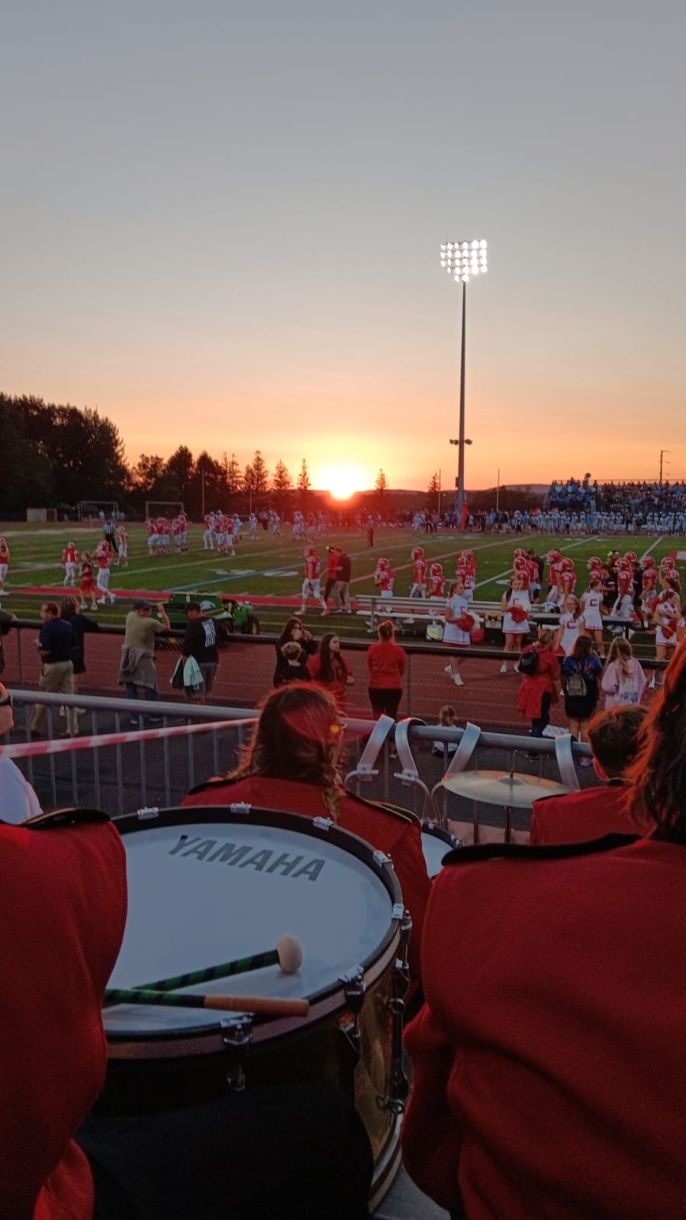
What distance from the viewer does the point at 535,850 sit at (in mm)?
1319

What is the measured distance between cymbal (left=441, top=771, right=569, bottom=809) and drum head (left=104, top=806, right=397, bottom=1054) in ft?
6.47

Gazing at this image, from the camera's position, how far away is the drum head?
5.61 feet

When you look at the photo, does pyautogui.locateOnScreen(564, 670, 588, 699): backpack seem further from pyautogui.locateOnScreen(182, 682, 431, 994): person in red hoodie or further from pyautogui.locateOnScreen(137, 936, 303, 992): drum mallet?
pyautogui.locateOnScreen(137, 936, 303, 992): drum mallet

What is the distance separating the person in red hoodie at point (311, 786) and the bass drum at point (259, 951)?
42 centimetres

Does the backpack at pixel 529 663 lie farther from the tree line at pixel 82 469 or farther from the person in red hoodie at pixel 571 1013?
the tree line at pixel 82 469

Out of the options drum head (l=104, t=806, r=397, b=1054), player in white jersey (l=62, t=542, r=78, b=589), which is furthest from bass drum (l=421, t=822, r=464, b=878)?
player in white jersey (l=62, t=542, r=78, b=589)

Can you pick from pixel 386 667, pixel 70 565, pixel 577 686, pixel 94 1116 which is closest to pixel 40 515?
pixel 70 565

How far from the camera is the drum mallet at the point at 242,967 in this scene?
1643mm

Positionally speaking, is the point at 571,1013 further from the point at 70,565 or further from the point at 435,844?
the point at 70,565

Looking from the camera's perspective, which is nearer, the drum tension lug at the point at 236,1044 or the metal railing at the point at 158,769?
the drum tension lug at the point at 236,1044

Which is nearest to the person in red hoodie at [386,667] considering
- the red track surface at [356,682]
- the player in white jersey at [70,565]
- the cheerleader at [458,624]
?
the red track surface at [356,682]

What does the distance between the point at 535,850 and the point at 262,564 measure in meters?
37.6

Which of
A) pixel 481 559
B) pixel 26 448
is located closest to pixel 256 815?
pixel 481 559

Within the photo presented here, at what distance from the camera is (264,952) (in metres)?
1.81
